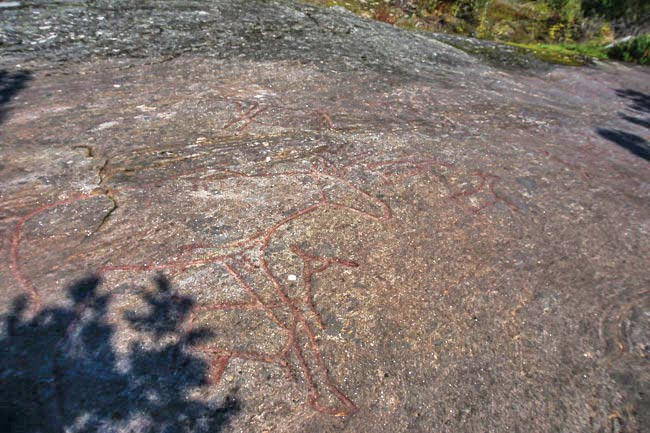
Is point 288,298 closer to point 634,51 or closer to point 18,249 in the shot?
point 18,249

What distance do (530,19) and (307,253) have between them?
27.0 feet

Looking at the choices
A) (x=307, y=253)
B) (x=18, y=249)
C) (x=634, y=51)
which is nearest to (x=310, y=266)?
(x=307, y=253)

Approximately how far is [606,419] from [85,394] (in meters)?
2.01

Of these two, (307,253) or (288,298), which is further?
(307,253)

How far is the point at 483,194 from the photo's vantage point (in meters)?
3.26

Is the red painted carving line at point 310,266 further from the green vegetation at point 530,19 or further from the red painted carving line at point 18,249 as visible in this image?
the green vegetation at point 530,19

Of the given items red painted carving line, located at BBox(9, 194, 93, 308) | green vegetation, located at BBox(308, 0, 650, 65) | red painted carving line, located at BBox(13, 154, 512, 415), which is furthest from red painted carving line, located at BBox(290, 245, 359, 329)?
green vegetation, located at BBox(308, 0, 650, 65)

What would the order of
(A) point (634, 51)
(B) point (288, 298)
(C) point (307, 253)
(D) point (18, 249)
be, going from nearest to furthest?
(B) point (288, 298) → (D) point (18, 249) → (C) point (307, 253) → (A) point (634, 51)

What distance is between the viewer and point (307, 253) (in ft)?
8.46

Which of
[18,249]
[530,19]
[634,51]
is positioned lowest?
[18,249]

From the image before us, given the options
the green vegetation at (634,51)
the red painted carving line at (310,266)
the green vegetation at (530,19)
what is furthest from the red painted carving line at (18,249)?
the green vegetation at (634,51)

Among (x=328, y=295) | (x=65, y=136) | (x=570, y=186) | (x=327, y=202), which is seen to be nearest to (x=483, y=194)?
(x=570, y=186)

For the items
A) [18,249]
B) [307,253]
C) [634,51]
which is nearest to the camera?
[18,249]

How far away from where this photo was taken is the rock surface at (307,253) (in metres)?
1.87
